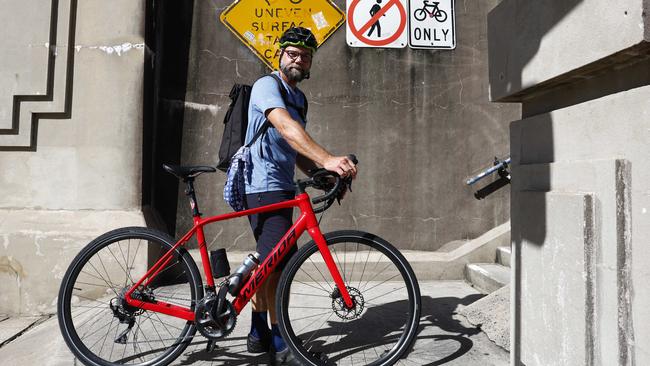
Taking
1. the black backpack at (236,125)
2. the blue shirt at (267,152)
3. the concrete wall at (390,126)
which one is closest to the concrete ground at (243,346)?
the blue shirt at (267,152)

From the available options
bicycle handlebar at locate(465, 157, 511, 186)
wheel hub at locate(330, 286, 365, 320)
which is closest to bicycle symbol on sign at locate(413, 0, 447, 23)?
bicycle handlebar at locate(465, 157, 511, 186)

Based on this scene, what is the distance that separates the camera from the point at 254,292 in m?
2.55

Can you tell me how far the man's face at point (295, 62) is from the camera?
8.87 feet

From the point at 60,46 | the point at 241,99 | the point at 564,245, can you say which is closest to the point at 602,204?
the point at 564,245

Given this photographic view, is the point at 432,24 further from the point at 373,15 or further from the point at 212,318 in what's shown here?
the point at 212,318

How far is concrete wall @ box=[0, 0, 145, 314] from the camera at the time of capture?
4.04 meters

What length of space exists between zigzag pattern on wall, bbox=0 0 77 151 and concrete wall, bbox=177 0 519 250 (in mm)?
1099

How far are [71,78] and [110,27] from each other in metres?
0.58

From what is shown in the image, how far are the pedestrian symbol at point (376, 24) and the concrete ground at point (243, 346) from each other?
8.93 feet

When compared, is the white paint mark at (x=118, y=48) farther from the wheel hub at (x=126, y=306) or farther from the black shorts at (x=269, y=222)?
the wheel hub at (x=126, y=306)

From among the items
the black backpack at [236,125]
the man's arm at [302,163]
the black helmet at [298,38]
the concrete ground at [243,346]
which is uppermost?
the black helmet at [298,38]

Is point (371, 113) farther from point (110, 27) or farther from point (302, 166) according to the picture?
point (110, 27)

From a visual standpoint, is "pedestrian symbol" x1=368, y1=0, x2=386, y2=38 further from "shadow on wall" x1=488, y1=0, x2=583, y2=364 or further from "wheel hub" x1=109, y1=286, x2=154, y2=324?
"wheel hub" x1=109, y1=286, x2=154, y2=324

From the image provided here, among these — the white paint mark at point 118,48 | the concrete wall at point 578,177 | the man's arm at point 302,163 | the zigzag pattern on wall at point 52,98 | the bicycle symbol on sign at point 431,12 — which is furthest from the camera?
the bicycle symbol on sign at point 431,12
